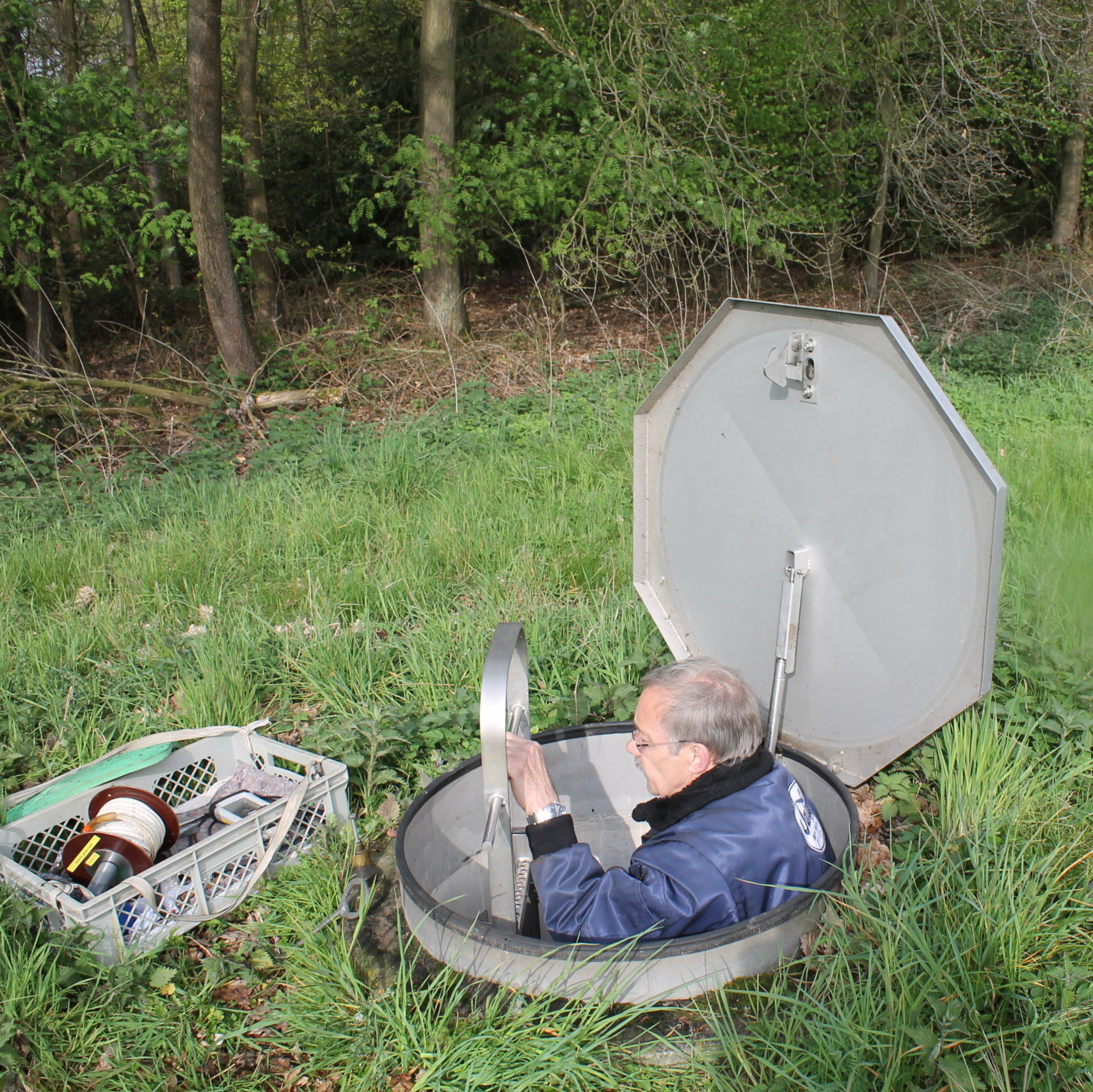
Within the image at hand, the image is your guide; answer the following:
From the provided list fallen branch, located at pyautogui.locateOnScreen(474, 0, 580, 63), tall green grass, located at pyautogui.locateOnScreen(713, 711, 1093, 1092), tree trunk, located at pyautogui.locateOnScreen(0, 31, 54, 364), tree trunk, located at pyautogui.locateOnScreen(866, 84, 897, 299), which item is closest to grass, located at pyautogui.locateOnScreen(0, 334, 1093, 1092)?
tall green grass, located at pyautogui.locateOnScreen(713, 711, 1093, 1092)

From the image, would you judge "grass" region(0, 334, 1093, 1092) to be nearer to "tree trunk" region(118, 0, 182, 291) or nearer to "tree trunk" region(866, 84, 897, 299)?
"tree trunk" region(118, 0, 182, 291)

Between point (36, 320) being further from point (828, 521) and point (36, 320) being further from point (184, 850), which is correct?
point (828, 521)

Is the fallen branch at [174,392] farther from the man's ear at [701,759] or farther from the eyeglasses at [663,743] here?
the man's ear at [701,759]

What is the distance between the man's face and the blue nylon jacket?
0.12m

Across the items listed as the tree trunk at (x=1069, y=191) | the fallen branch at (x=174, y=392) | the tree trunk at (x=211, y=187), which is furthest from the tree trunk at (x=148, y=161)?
the tree trunk at (x=1069, y=191)

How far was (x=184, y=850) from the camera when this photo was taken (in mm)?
2699

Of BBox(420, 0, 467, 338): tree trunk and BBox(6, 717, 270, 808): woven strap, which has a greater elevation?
BBox(420, 0, 467, 338): tree trunk

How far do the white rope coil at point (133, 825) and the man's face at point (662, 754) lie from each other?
1558 mm

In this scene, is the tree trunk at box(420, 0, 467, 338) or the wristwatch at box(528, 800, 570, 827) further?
the tree trunk at box(420, 0, 467, 338)

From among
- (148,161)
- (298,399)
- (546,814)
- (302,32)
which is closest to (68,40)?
(302,32)

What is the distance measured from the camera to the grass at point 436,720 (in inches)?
79.6

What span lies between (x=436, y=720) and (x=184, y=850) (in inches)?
Result: 40.3

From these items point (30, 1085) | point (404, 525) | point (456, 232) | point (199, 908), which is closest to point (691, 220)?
point (456, 232)

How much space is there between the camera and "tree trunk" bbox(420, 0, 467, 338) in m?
9.82
